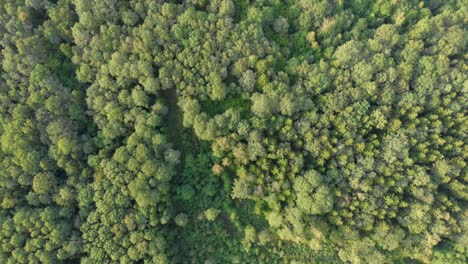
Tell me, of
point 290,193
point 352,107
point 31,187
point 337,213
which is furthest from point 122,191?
point 352,107

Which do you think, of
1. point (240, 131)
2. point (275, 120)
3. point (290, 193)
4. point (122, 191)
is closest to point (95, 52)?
point (122, 191)

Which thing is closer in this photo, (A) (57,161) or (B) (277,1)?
(A) (57,161)

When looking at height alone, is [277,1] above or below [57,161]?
above

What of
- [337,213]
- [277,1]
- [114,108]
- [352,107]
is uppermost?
[277,1]

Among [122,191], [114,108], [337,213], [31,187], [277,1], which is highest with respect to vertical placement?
[277,1]

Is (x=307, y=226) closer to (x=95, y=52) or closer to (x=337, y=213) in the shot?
(x=337, y=213)

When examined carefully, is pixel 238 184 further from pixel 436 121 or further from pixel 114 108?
pixel 436 121
